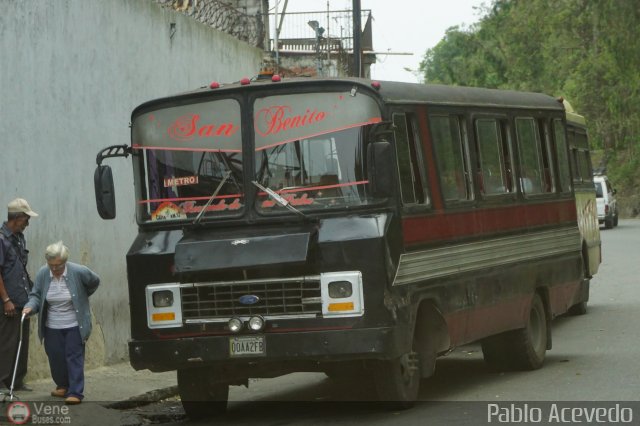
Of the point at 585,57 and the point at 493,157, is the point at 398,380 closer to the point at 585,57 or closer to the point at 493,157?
the point at 493,157

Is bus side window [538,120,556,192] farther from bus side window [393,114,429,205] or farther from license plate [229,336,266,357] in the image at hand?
license plate [229,336,266,357]

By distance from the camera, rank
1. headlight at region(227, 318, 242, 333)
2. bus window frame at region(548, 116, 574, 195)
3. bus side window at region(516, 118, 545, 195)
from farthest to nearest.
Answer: bus window frame at region(548, 116, 574, 195), bus side window at region(516, 118, 545, 195), headlight at region(227, 318, 242, 333)

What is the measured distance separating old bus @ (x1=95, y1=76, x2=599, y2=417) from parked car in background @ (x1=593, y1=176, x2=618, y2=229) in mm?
36313

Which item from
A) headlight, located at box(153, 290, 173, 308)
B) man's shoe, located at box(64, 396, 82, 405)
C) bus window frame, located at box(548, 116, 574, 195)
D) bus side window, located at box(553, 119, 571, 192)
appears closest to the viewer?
headlight, located at box(153, 290, 173, 308)

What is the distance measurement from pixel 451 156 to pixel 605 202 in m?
37.0

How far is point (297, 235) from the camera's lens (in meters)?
9.98

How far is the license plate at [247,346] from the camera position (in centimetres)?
996

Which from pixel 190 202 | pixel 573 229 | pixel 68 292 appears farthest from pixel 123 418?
pixel 573 229

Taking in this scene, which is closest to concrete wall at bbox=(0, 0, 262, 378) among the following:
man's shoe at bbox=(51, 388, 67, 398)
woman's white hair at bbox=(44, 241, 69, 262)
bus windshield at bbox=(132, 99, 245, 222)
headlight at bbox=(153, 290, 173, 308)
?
man's shoe at bbox=(51, 388, 67, 398)

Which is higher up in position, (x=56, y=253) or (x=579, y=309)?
(x=56, y=253)

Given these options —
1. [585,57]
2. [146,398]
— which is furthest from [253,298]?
A: [585,57]

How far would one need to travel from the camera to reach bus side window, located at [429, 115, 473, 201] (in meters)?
11.4

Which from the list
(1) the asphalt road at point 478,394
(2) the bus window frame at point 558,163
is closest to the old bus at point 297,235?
(1) the asphalt road at point 478,394

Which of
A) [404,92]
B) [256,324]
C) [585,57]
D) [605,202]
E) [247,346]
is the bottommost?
[247,346]
